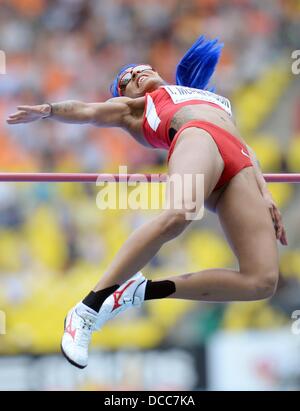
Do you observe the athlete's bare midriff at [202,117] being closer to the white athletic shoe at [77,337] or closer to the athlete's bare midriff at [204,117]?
the athlete's bare midriff at [204,117]

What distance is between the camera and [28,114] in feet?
10.7

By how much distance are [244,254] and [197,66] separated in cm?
110

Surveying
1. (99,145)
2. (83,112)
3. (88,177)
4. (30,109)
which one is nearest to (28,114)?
(30,109)

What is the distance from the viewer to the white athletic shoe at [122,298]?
2.94 meters

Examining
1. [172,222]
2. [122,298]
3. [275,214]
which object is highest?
[275,214]

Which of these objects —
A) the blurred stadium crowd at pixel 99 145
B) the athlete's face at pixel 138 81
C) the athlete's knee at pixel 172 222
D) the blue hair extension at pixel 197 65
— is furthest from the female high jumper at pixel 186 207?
the blurred stadium crowd at pixel 99 145

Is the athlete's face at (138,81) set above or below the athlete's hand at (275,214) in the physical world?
above

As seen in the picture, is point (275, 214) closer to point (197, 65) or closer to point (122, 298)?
point (122, 298)

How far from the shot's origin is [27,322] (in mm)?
5359

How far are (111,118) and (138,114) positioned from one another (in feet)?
0.43

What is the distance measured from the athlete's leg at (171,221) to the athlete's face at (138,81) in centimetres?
68

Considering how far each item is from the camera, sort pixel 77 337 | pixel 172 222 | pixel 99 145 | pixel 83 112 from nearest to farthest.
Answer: pixel 172 222 → pixel 77 337 → pixel 83 112 → pixel 99 145

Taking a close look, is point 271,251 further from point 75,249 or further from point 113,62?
point 113,62
